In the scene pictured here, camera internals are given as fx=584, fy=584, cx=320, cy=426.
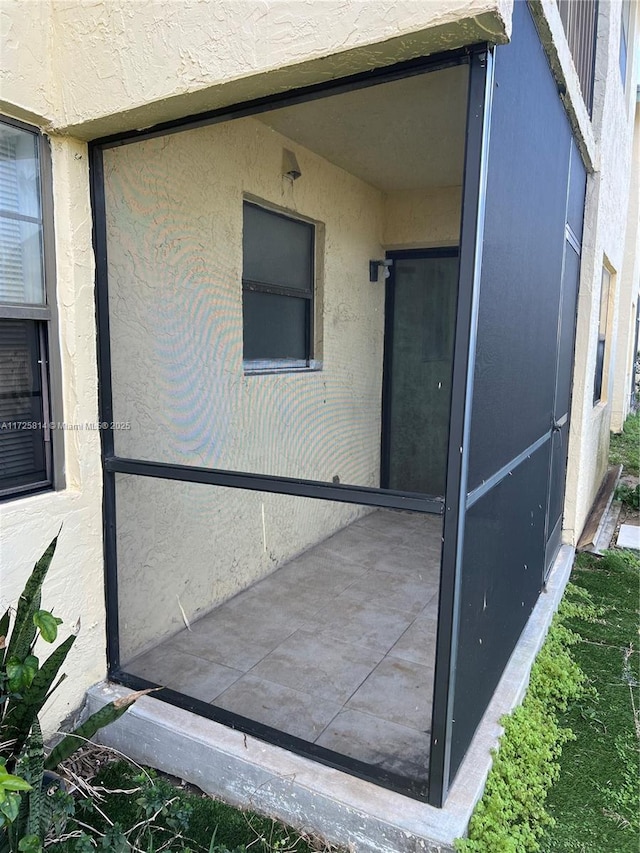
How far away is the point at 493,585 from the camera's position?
2154mm

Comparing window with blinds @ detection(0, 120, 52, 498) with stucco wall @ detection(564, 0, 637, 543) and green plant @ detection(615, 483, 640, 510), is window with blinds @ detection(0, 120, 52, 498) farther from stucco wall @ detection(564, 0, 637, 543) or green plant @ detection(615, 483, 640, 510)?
green plant @ detection(615, 483, 640, 510)

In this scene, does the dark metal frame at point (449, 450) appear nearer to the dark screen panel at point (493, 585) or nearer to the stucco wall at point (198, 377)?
the dark screen panel at point (493, 585)

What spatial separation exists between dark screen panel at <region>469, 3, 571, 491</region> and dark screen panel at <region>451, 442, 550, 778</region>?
0.53 ft

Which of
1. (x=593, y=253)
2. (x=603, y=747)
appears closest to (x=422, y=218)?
(x=593, y=253)

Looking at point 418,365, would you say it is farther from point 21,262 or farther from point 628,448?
point 628,448

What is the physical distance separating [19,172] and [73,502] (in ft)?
3.89

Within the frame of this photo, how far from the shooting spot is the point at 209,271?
3.10 metres

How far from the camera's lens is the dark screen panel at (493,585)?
1.83 meters

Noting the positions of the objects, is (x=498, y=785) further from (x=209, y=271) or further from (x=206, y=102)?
(x=209, y=271)

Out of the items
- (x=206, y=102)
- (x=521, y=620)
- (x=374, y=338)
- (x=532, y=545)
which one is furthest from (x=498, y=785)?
(x=374, y=338)

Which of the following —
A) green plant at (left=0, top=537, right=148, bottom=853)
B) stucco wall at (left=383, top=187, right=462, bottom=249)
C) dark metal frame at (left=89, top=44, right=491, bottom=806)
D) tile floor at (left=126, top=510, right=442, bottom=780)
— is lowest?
tile floor at (left=126, top=510, right=442, bottom=780)

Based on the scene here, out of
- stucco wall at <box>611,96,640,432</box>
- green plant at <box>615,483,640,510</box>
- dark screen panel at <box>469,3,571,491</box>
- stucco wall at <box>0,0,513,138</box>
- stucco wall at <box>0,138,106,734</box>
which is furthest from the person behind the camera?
stucco wall at <box>611,96,640,432</box>

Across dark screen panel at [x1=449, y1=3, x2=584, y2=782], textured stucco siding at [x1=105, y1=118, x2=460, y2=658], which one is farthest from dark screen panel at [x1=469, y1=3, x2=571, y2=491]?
textured stucco siding at [x1=105, y1=118, x2=460, y2=658]

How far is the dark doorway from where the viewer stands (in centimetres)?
532
